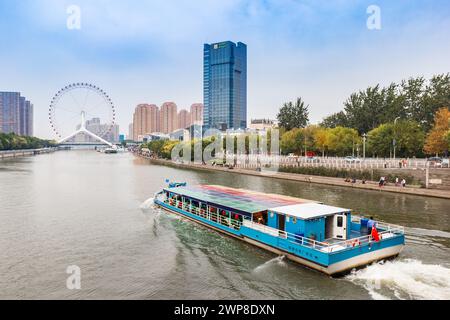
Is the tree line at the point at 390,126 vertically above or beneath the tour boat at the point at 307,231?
above

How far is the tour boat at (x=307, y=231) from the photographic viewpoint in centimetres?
2022

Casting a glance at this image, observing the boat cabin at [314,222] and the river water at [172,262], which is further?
the boat cabin at [314,222]

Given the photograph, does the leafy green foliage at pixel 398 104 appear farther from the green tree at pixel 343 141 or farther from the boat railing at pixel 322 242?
the boat railing at pixel 322 242

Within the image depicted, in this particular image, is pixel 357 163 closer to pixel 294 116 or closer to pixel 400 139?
pixel 400 139

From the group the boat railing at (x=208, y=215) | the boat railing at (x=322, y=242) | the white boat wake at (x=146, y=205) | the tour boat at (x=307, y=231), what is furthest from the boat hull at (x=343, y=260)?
the white boat wake at (x=146, y=205)

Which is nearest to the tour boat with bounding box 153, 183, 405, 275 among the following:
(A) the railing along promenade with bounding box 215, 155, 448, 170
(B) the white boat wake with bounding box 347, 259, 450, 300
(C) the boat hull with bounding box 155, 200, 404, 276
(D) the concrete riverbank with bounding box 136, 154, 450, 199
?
(C) the boat hull with bounding box 155, 200, 404, 276

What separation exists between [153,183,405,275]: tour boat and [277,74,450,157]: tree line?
118 feet

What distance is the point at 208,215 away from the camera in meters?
31.2

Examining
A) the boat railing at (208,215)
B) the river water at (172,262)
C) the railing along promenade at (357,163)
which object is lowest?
the river water at (172,262)

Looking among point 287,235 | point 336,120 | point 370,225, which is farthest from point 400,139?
point 287,235

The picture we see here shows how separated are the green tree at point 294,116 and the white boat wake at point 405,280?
305ft

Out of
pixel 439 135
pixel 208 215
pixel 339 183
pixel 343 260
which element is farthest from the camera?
pixel 439 135

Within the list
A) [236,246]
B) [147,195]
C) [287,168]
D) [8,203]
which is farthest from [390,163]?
[8,203]

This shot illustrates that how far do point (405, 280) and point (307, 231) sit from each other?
5.47 meters
